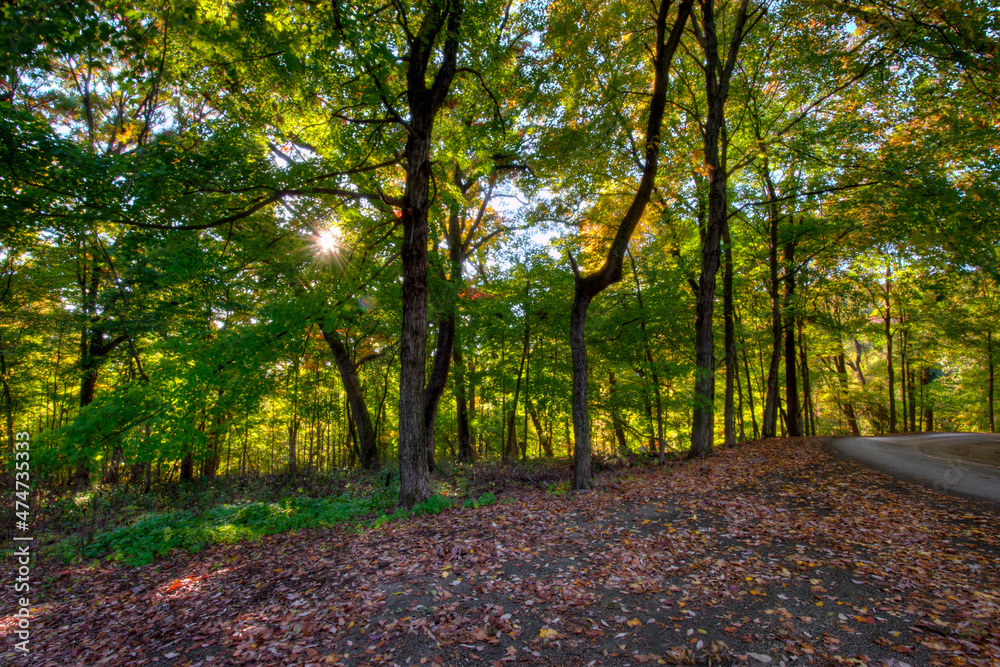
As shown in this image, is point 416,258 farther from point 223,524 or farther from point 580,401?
point 223,524

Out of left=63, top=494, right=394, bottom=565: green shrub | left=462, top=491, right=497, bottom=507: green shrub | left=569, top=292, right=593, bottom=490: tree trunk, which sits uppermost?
left=569, top=292, right=593, bottom=490: tree trunk

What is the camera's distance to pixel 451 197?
34.5 feet

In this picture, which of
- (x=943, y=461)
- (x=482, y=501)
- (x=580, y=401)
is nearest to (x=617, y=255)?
(x=580, y=401)

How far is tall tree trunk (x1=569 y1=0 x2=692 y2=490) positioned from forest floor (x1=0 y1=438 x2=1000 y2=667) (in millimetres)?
1722

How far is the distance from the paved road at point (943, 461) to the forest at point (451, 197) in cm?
344

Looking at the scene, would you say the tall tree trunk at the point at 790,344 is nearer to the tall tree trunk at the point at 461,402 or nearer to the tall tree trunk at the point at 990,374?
the tall tree trunk at the point at 990,374

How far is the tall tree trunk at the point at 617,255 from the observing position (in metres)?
8.09

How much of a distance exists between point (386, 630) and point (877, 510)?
7.06 m

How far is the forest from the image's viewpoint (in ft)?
21.6

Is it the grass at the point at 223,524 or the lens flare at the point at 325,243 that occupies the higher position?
the lens flare at the point at 325,243

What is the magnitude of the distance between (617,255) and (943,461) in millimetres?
9132

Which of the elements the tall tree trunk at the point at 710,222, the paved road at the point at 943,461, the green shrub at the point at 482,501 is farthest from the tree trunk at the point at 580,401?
the paved road at the point at 943,461

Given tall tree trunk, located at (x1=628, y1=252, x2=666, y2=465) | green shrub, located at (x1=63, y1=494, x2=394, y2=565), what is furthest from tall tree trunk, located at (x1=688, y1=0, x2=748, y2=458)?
green shrub, located at (x1=63, y1=494, x2=394, y2=565)

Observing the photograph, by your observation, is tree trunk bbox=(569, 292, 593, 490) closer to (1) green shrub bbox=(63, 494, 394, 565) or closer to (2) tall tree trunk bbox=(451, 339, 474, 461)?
(1) green shrub bbox=(63, 494, 394, 565)
